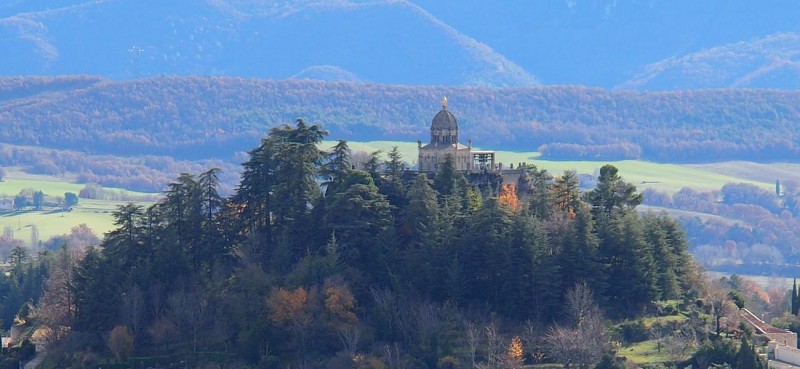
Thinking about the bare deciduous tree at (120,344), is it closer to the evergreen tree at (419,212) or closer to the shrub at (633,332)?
the evergreen tree at (419,212)

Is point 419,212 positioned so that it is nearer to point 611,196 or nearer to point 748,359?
point 611,196

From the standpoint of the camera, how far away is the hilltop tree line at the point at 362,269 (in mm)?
84188

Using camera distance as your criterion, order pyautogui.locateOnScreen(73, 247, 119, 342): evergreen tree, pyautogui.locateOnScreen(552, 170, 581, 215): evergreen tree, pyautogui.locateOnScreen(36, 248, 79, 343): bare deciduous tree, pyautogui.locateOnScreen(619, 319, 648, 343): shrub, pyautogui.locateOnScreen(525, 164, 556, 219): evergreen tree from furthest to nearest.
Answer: pyautogui.locateOnScreen(552, 170, 581, 215): evergreen tree
pyautogui.locateOnScreen(525, 164, 556, 219): evergreen tree
pyautogui.locateOnScreen(36, 248, 79, 343): bare deciduous tree
pyautogui.locateOnScreen(73, 247, 119, 342): evergreen tree
pyautogui.locateOnScreen(619, 319, 648, 343): shrub

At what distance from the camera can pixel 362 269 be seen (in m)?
88.4

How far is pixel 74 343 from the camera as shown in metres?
88.4

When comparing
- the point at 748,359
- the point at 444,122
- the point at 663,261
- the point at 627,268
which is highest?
the point at 444,122

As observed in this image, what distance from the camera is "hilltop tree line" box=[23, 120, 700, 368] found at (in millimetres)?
84188

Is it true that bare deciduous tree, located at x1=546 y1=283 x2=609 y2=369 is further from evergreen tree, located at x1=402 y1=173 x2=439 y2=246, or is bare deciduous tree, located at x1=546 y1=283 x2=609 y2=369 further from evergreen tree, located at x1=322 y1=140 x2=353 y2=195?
evergreen tree, located at x1=322 y1=140 x2=353 y2=195

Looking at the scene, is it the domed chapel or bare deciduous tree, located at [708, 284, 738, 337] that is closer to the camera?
bare deciduous tree, located at [708, 284, 738, 337]

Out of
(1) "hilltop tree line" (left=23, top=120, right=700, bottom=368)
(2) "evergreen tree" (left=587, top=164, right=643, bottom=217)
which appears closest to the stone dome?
(1) "hilltop tree line" (left=23, top=120, right=700, bottom=368)

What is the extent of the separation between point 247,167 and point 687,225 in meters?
112

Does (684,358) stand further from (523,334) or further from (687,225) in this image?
(687,225)

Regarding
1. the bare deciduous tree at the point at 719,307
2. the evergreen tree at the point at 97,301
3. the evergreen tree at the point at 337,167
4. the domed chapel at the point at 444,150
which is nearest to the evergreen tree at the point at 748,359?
the bare deciduous tree at the point at 719,307

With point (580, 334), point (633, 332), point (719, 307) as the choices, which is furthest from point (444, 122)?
point (580, 334)
